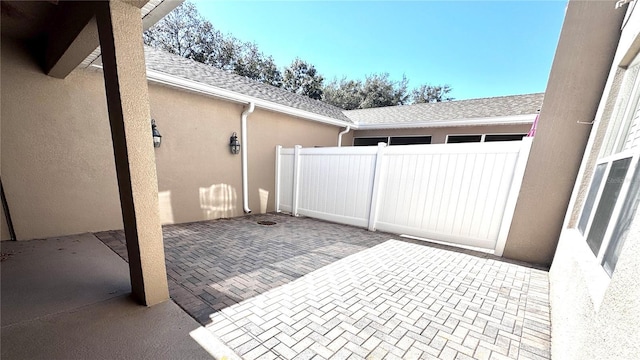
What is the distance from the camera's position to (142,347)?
173 centimetres

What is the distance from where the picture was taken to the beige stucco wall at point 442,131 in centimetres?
704

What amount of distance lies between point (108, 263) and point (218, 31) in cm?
2165

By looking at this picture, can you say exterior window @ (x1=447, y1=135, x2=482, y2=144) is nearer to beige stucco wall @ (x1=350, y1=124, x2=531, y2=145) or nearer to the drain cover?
beige stucco wall @ (x1=350, y1=124, x2=531, y2=145)

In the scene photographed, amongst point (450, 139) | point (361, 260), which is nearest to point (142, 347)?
point (361, 260)

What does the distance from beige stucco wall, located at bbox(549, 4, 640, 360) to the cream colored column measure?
10.0ft

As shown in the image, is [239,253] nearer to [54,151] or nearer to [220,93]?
[54,151]

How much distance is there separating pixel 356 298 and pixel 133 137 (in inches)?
108

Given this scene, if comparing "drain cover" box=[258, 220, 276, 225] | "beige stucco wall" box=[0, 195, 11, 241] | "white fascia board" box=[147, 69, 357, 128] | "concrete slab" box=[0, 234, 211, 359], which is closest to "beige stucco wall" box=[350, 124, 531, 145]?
"white fascia board" box=[147, 69, 357, 128]

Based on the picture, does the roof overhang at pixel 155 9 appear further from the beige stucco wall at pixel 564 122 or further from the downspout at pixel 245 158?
the beige stucco wall at pixel 564 122

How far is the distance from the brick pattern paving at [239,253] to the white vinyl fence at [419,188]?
593 mm

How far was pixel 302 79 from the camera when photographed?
21688 mm

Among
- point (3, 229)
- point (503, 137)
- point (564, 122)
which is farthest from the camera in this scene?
point (503, 137)

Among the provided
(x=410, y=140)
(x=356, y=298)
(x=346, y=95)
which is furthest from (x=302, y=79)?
(x=356, y=298)

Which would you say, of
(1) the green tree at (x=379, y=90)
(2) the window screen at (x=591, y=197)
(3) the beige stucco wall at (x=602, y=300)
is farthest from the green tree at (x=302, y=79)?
(2) the window screen at (x=591, y=197)
